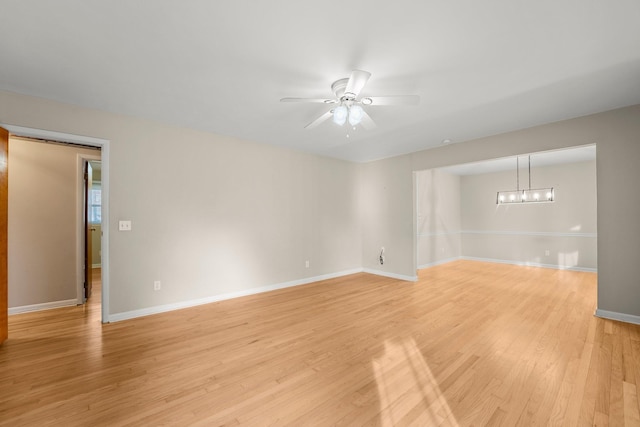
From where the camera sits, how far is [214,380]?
2072 mm

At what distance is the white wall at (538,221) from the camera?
245 inches

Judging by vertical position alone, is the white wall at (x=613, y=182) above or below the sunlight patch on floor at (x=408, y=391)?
above

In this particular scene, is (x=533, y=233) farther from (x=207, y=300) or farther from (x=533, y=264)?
(x=207, y=300)

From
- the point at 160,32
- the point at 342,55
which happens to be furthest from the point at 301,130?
the point at 160,32

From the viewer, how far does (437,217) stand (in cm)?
746

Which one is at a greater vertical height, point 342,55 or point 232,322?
point 342,55

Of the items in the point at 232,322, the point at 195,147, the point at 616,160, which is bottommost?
the point at 232,322

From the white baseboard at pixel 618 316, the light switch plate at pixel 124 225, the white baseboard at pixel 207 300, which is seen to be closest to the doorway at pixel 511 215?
the white baseboard at pixel 207 300

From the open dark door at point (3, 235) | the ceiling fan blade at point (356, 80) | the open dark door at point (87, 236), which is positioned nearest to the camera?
the ceiling fan blade at point (356, 80)

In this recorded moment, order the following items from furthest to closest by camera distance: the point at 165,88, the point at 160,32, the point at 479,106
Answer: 1. the point at 479,106
2. the point at 165,88
3. the point at 160,32

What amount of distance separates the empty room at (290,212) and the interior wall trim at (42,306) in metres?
0.02

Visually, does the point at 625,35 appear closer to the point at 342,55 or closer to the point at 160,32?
the point at 342,55

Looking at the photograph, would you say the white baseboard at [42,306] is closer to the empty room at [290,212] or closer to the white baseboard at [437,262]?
the empty room at [290,212]

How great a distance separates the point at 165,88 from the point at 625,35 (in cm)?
388
